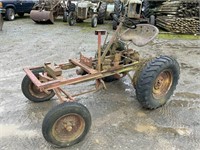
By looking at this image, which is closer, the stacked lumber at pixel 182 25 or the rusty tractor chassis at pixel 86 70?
the rusty tractor chassis at pixel 86 70

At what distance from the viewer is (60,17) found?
13.3 metres

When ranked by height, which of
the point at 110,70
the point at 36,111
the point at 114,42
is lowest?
the point at 36,111

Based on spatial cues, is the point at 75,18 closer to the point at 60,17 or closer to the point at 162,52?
the point at 60,17

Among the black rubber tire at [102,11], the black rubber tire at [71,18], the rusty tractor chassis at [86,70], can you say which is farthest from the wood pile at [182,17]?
the rusty tractor chassis at [86,70]

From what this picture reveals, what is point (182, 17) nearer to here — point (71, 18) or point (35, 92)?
point (71, 18)

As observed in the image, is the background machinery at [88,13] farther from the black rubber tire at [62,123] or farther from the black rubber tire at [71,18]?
the black rubber tire at [62,123]

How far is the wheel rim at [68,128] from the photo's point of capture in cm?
313

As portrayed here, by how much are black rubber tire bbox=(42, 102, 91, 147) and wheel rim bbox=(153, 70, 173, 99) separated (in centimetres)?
135

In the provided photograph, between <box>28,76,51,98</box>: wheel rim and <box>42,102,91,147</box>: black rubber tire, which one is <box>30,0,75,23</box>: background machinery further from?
<box>42,102,91,147</box>: black rubber tire

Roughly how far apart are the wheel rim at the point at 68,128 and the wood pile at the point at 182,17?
301 inches

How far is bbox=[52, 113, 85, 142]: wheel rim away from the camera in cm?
313

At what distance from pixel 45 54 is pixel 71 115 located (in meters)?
4.07

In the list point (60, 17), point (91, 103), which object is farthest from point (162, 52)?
point (60, 17)

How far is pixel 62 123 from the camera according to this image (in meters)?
3.17
